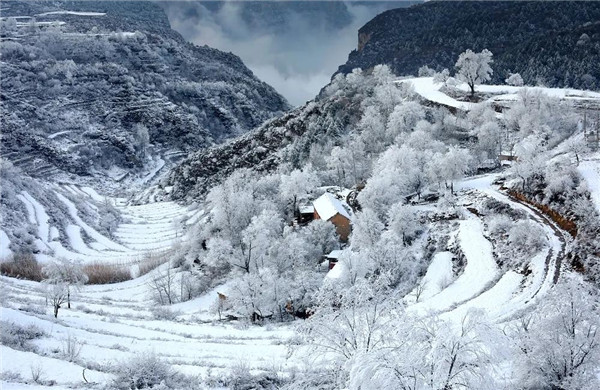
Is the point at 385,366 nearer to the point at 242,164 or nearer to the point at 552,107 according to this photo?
the point at 552,107

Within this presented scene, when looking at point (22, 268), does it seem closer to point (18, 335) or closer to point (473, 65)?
point (18, 335)

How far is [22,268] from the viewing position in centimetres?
6369

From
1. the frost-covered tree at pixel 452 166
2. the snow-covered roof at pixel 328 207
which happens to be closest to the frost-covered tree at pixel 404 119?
the snow-covered roof at pixel 328 207

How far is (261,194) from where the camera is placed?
75000 mm

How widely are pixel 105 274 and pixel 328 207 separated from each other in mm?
32451

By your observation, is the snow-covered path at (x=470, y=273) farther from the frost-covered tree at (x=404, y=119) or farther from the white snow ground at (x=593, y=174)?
the frost-covered tree at (x=404, y=119)

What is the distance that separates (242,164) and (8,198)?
50223 millimetres

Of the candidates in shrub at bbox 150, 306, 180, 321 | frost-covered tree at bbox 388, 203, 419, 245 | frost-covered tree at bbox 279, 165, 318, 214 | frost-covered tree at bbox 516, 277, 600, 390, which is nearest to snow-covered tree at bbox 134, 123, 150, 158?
frost-covered tree at bbox 279, 165, 318, 214

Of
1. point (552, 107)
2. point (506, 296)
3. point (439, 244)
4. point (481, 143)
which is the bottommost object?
point (506, 296)

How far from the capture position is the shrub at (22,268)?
61253 millimetres

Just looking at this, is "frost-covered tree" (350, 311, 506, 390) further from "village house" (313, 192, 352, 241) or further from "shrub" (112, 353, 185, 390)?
"village house" (313, 192, 352, 241)

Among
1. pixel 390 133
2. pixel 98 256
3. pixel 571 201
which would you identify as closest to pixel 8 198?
pixel 98 256

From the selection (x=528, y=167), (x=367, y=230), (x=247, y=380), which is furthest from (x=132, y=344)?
(x=528, y=167)

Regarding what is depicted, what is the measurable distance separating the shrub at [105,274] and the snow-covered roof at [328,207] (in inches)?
1114
